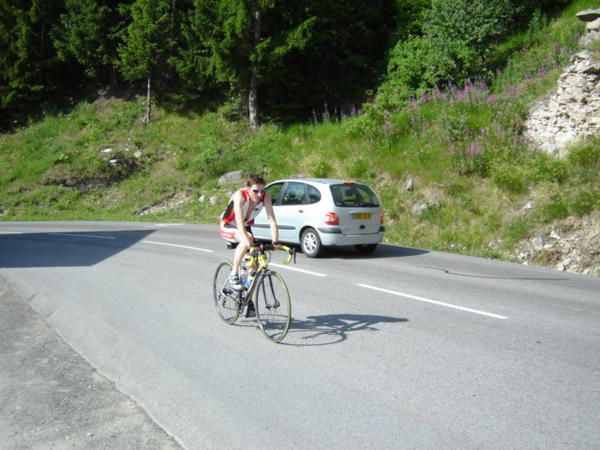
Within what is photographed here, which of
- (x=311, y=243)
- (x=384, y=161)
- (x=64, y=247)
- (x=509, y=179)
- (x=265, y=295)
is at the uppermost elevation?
(x=384, y=161)

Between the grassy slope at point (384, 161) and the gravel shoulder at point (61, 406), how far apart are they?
10.6m

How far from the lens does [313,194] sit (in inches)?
512

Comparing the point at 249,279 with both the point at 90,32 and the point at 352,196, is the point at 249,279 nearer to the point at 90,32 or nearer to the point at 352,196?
the point at 352,196

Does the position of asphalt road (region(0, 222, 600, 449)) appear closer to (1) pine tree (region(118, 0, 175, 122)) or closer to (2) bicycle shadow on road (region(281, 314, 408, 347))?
(2) bicycle shadow on road (region(281, 314, 408, 347))

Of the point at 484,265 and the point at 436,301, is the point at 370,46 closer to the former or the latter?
the point at 484,265

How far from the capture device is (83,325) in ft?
23.7

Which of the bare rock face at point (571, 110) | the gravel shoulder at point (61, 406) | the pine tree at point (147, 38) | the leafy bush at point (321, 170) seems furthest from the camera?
the pine tree at point (147, 38)

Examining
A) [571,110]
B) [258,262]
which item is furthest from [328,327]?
[571,110]

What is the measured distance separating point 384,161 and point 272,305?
13.8 meters

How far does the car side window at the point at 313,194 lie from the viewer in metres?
12.8

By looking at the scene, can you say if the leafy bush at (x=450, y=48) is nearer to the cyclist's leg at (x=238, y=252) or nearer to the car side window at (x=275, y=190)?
the car side window at (x=275, y=190)

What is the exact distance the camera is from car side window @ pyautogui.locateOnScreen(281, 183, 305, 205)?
13281mm

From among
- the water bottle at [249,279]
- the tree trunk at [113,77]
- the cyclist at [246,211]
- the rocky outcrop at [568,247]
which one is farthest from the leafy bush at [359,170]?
the tree trunk at [113,77]

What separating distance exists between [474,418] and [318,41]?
25.3 m
